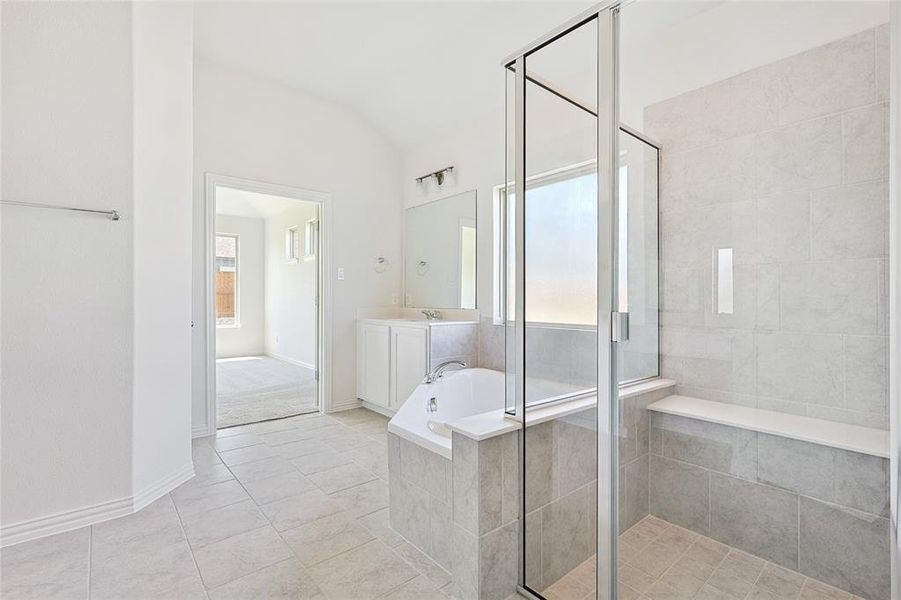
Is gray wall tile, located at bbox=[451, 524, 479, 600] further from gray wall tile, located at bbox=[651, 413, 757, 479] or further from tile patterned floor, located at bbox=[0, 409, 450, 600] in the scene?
gray wall tile, located at bbox=[651, 413, 757, 479]

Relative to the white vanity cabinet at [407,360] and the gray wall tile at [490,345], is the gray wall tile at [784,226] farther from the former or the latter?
the white vanity cabinet at [407,360]

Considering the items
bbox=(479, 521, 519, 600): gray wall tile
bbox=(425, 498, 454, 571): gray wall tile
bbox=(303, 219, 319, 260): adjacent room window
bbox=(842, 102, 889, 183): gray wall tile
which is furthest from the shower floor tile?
bbox=(303, 219, 319, 260): adjacent room window

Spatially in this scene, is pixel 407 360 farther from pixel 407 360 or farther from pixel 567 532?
pixel 567 532

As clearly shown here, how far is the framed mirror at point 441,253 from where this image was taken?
3686 millimetres

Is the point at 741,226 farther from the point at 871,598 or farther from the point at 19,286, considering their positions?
the point at 19,286

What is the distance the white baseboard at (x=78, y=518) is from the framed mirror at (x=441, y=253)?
242 cm

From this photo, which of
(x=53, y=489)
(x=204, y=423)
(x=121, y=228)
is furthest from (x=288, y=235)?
Answer: (x=53, y=489)

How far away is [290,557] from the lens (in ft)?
5.64

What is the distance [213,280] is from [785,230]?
3448 millimetres

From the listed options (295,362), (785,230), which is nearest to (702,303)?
(785,230)

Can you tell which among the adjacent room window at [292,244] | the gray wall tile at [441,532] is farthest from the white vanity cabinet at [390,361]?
the adjacent room window at [292,244]

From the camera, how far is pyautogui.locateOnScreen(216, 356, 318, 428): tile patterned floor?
3819 mm

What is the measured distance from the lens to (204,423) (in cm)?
327

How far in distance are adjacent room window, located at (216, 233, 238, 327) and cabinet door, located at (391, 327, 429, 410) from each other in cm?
485
